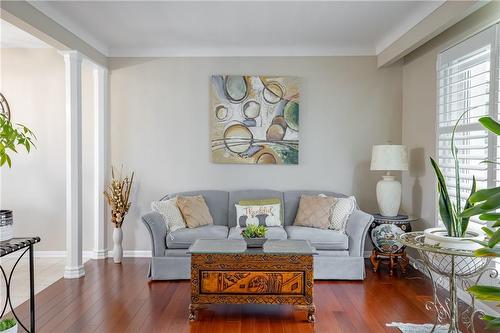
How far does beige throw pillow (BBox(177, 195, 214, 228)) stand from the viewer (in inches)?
176

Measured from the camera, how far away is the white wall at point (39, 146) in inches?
198

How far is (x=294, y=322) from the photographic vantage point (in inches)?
122

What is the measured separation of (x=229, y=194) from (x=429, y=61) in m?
2.87

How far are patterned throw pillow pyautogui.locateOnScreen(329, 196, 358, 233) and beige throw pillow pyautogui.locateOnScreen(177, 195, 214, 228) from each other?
148cm

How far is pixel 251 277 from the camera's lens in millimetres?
3137

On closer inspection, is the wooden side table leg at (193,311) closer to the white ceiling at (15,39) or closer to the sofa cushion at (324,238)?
the sofa cushion at (324,238)

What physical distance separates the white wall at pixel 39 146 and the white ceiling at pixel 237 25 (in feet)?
2.90

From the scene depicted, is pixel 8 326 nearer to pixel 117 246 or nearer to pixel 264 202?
pixel 117 246

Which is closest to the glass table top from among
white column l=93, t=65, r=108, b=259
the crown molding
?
white column l=93, t=65, r=108, b=259

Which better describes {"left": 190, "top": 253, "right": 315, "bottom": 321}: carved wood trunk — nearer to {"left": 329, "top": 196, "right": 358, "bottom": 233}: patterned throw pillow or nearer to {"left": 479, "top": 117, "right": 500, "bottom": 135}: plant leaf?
{"left": 329, "top": 196, "right": 358, "bottom": 233}: patterned throw pillow

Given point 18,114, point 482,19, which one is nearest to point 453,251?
point 482,19

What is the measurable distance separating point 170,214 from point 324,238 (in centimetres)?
176

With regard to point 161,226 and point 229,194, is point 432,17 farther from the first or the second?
point 161,226

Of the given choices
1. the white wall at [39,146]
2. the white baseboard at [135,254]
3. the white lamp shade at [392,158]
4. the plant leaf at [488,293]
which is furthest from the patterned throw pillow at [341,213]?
the white wall at [39,146]
